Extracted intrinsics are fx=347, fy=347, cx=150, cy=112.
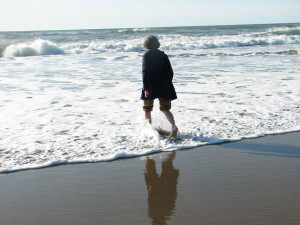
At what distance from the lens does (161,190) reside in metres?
3.44

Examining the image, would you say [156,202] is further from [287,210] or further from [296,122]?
[296,122]

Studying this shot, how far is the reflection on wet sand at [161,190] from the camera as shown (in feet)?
9.67

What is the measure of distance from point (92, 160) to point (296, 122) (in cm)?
360

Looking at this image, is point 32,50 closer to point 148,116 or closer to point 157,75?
point 148,116

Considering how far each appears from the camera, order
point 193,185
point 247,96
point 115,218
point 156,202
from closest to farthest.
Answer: point 115,218 → point 156,202 → point 193,185 → point 247,96

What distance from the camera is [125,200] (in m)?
3.19

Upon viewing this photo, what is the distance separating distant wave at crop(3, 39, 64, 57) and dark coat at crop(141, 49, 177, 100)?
20694mm

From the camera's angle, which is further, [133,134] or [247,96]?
[247,96]

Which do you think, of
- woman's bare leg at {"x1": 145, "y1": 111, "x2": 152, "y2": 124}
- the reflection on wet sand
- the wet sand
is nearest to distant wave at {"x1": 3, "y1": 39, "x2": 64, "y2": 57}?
woman's bare leg at {"x1": 145, "y1": 111, "x2": 152, "y2": 124}

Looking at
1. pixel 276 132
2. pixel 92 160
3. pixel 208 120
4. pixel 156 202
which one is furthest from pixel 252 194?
pixel 208 120

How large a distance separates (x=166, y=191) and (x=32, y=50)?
908 inches

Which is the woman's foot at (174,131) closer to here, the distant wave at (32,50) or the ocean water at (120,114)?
the ocean water at (120,114)

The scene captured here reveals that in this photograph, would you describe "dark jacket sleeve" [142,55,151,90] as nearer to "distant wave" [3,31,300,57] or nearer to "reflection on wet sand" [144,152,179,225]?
"reflection on wet sand" [144,152,179,225]

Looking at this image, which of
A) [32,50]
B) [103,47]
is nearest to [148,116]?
[32,50]
